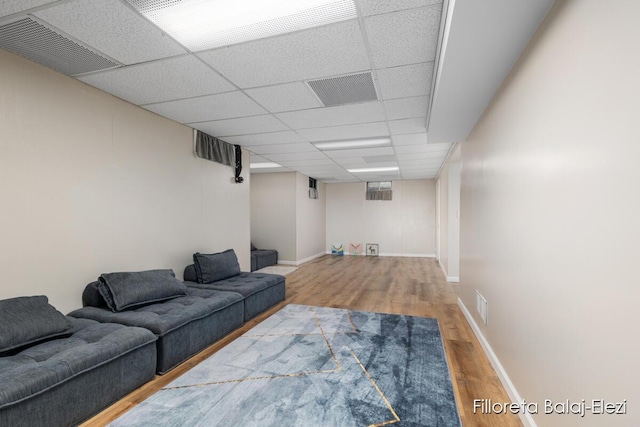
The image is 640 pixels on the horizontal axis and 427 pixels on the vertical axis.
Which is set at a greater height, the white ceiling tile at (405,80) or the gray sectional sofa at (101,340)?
the white ceiling tile at (405,80)

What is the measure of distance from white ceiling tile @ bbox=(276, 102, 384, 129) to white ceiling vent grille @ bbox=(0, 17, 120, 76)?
70.0 inches

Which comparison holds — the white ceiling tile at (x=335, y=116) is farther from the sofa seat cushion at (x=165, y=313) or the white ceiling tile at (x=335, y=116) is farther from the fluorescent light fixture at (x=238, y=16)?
the sofa seat cushion at (x=165, y=313)

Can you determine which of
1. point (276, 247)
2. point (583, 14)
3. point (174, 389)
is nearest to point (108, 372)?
A: point (174, 389)

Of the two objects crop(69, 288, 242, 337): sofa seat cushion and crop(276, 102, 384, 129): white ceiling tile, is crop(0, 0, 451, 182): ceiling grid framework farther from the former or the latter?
crop(69, 288, 242, 337): sofa seat cushion

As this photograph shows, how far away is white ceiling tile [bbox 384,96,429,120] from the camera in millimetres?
3103

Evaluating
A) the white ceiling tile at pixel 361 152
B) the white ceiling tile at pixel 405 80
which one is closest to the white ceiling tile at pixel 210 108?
the white ceiling tile at pixel 405 80

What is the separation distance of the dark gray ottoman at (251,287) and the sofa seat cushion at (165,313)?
40 centimetres

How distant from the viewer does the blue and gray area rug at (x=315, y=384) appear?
73.3 inches

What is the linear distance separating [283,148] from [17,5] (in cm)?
362

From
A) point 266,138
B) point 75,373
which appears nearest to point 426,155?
point 266,138

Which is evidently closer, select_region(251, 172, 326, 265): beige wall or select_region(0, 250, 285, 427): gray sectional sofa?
select_region(0, 250, 285, 427): gray sectional sofa

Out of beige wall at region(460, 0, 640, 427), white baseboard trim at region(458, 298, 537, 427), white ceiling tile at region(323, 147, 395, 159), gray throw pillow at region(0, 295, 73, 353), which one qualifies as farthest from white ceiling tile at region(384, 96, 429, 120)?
gray throw pillow at region(0, 295, 73, 353)

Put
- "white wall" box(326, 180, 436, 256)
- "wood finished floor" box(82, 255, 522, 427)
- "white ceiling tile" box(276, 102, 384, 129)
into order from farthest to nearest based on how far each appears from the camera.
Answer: "white wall" box(326, 180, 436, 256), "white ceiling tile" box(276, 102, 384, 129), "wood finished floor" box(82, 255, 522, 427)

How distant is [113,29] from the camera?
6.33 feet
